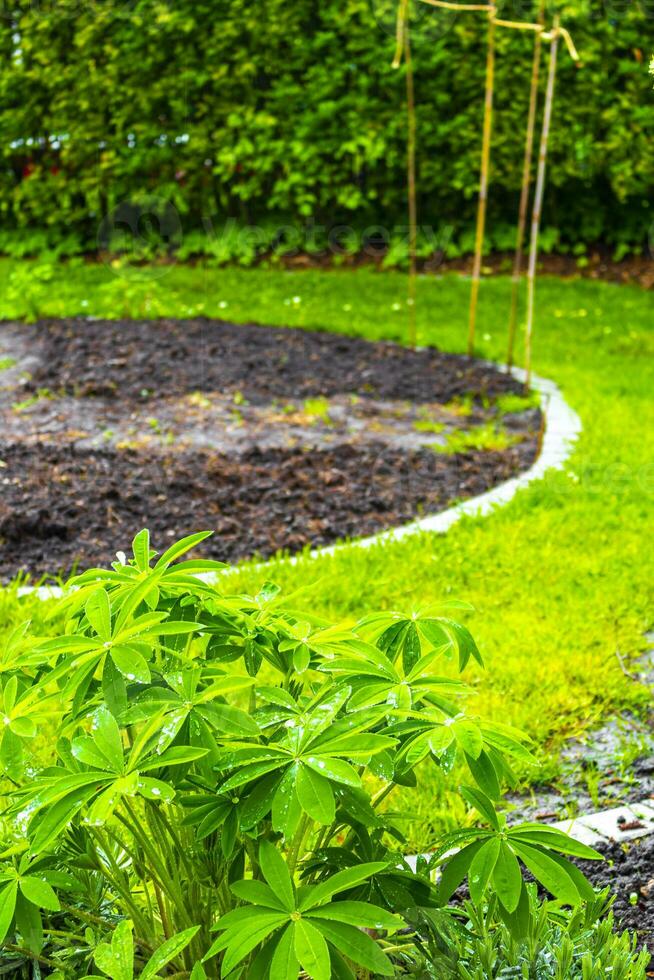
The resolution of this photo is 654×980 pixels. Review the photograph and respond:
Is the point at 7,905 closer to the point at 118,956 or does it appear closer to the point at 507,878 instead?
the point at 118,956

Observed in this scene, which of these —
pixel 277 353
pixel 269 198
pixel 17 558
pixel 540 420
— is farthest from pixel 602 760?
pixel 269 198

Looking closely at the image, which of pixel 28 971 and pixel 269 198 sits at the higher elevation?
pixel 269 198

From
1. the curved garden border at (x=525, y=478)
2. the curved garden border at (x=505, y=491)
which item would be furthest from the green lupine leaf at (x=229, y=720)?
the curved garden border at (x=525, y=478)

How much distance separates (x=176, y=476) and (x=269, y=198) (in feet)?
21.9

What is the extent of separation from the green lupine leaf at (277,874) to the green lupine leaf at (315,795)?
0.13 meters

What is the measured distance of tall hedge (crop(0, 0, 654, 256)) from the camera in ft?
33.2

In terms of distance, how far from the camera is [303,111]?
10641mm

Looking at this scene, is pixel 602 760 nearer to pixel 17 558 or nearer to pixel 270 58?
pixel 17 558

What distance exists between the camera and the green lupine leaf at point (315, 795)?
3.88ft

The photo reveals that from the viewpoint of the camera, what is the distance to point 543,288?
9.77 meters

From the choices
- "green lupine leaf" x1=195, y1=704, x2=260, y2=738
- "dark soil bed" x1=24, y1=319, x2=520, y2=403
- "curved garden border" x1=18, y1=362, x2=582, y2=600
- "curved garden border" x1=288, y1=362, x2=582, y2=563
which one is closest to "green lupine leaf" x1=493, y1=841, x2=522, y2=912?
"green lupine leaf" x1=195, y1=704, x2=260, y2=738

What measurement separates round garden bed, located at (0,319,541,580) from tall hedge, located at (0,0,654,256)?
341cm

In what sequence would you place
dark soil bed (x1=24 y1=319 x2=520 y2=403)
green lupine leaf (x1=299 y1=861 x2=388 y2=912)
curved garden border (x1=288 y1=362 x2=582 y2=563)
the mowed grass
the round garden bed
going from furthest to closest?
dark soil bed (x1=24 y1=319 x2=520 y2=403)
the round garden bed
curved garden border (x1=288 y1=362 x2=582 y2=563)
the mowed grass
green lupine leaf (x1=299 y1=861 x2=388 y2=912)

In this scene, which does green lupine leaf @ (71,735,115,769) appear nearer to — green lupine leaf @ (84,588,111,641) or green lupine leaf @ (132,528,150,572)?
green lupine leaf @ (84,588,111,641)
